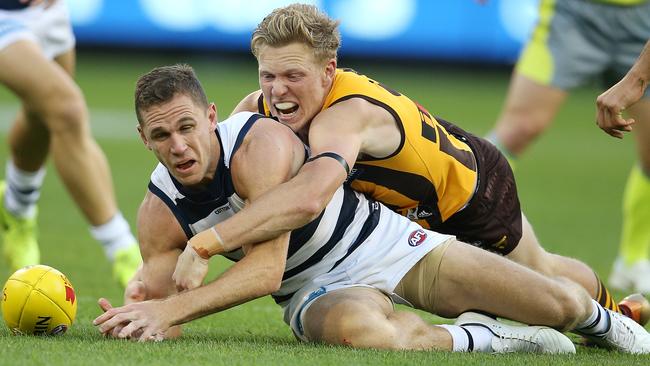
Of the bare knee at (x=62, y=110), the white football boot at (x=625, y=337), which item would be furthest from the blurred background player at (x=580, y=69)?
the bare knee at (x=62, y=110)

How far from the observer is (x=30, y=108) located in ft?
23.3

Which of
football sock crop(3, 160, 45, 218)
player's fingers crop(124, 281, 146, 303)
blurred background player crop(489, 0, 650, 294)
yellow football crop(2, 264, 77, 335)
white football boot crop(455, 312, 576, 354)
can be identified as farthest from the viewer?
blurred background player crop(489, 0, 650, 294)

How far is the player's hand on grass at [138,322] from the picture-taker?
4.94 meters

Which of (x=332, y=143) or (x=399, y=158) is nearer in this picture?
(x=332, y=143)

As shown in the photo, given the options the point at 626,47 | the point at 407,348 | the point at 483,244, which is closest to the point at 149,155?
the point at 626,47

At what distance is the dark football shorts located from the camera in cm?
605

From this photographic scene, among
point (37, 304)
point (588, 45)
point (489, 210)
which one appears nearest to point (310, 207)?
point (37, 304)

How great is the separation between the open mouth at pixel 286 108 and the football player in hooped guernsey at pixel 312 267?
29cm

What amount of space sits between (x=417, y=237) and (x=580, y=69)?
3078 millimetres

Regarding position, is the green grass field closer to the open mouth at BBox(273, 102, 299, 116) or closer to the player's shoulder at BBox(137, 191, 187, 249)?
the player's shoulder at BBox(137, 191, 187, 249)

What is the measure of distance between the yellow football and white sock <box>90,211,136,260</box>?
195cm

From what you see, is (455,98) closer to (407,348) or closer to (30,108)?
(30,108)

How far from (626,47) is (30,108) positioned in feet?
12.9

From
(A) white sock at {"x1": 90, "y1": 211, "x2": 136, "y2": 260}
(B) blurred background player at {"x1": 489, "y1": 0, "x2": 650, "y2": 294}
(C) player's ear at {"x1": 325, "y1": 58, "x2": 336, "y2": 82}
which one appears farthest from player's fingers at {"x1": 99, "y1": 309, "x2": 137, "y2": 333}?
(B) blurred background player at {"x1": 489, "y1": 0, "x2": 650, "y2": 294}
